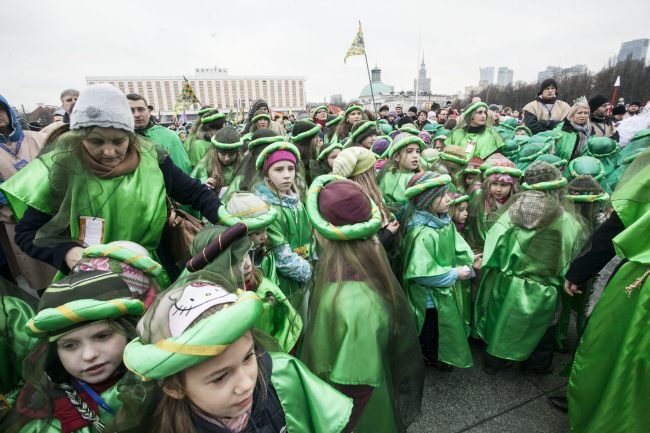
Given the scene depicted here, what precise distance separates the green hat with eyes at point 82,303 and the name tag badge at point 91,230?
0.56 meters

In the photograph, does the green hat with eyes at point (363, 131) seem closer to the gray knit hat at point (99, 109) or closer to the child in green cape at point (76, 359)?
the gray knit hat at point (99, 109)

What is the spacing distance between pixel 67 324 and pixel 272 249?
154 cm

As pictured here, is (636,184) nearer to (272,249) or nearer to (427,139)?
(272,249)

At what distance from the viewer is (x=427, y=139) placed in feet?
28.6

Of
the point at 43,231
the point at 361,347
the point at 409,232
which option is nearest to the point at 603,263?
the point at 409,232

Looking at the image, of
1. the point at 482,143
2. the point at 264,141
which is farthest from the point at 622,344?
the point at 482,143

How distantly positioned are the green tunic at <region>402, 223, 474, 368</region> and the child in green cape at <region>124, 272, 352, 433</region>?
1521 millimetres

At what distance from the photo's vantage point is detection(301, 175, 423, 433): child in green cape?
6.03ft

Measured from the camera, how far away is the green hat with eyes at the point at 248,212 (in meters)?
2.21

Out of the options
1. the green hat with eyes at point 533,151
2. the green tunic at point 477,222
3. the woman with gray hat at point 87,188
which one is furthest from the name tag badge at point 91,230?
the green hat with eyes at point 533,151

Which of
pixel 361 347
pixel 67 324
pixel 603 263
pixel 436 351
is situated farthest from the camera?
pixel 436 351

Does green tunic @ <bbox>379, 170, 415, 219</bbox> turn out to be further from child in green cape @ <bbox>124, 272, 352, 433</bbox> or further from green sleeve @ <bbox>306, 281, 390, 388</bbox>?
child in green cape @ <bbox>124, 272, 352, 433</bbox>

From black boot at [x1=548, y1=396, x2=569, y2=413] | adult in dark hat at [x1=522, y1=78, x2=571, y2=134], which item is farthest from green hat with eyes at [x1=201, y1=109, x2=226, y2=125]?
adult in dark hat at [x1=522, y1=78, x2=571, y2=134]

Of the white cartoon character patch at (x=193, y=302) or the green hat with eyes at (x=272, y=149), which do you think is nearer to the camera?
the white cartoon character patch at (x=193, y=302)
